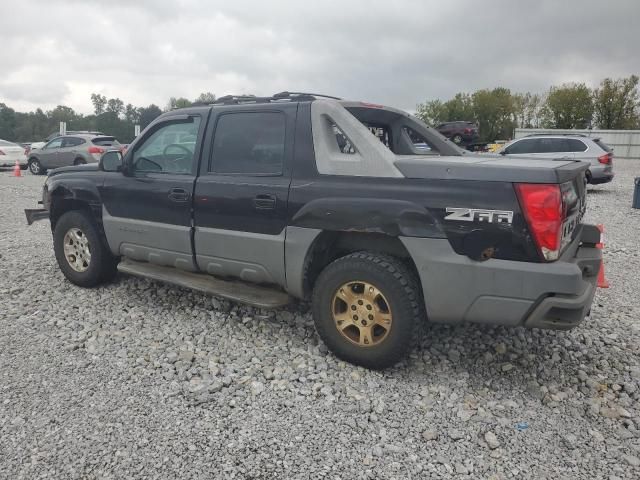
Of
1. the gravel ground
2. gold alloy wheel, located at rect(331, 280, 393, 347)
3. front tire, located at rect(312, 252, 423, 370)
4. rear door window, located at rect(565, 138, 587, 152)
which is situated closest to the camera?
the gravel ground

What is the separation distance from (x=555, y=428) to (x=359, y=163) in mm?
1968

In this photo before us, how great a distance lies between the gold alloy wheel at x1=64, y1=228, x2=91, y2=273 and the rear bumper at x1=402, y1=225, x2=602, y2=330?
3.36 metres

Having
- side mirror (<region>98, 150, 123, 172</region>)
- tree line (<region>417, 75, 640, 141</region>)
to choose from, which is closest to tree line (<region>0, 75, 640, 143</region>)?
tree line (<region>417, 75, 640, 141</region>)

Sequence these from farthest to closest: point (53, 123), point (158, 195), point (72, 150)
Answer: point (53, 123) → point (72, 150) → point (158, 195)

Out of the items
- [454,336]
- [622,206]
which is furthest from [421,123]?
[622,206]

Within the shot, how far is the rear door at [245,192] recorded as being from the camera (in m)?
3.58

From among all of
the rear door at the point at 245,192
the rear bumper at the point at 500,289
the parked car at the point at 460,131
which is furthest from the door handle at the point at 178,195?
the parked car at the point at 460,131

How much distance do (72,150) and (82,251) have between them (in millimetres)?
13802

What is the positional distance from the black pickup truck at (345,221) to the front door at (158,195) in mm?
14

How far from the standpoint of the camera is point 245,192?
3.68 meters

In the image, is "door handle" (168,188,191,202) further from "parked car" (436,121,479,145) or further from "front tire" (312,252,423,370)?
"parked car" (436,121,479,145)

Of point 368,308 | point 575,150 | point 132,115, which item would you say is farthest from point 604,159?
point 132,115

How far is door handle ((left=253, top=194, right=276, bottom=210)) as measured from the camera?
11.6ft

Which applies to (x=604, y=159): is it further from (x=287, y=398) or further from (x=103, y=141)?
(x=103, y=141)
